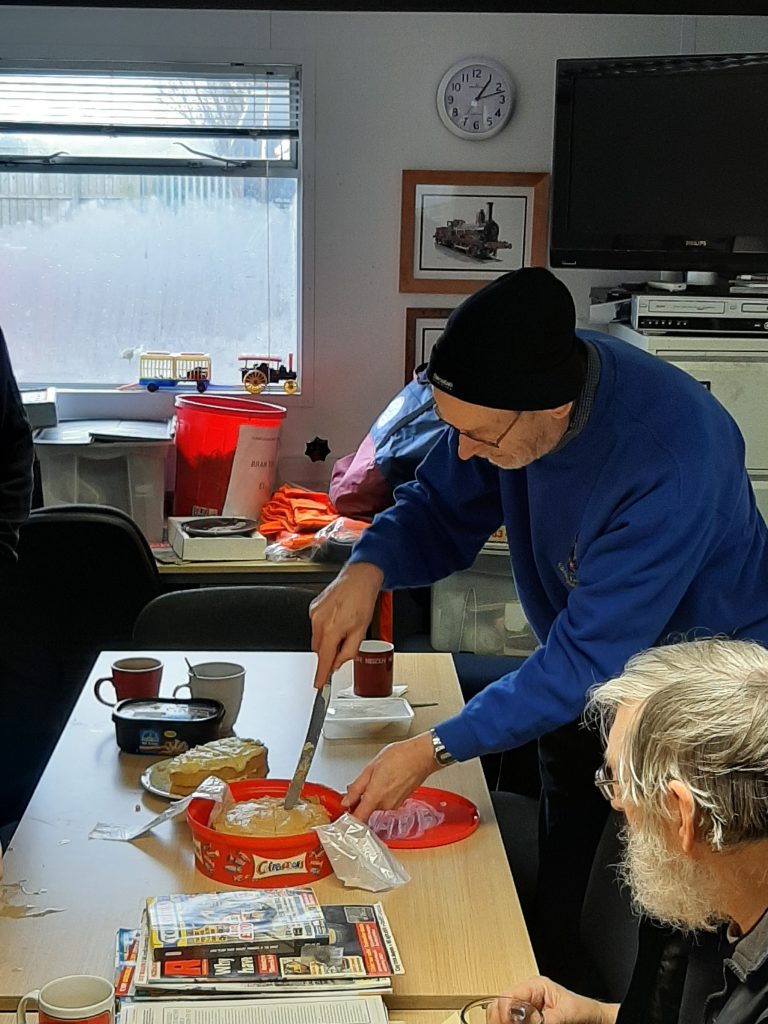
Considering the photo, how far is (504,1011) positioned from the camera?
1.26 m

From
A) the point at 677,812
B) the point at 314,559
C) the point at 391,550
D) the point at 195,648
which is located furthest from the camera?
the point at 314,559

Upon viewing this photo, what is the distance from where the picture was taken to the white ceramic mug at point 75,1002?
116 cm

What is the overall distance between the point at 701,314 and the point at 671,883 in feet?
8.59

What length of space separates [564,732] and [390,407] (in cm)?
173

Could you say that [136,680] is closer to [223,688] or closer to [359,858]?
[223,688]

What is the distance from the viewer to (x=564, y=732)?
218cm

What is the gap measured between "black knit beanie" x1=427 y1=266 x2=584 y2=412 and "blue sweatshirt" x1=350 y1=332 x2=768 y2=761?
0.12m

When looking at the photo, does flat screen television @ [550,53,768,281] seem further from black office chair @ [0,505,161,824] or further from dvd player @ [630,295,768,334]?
black office chair @ [0,505,161,824]

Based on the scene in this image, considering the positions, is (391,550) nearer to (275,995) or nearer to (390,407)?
(275,995)

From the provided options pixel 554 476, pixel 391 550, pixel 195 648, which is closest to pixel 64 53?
pixel 195 648

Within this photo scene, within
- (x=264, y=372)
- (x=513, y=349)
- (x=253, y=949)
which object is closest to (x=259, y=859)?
(x=253, y=949)

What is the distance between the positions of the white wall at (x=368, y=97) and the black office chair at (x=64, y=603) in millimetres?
1191

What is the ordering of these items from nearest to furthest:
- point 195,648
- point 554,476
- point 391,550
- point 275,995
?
1. point 275,995
2. point 554,476
3. point 391,550
4. point 195,648

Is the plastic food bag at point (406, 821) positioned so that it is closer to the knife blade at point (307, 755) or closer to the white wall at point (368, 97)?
the knife blade at point (307, 755)
